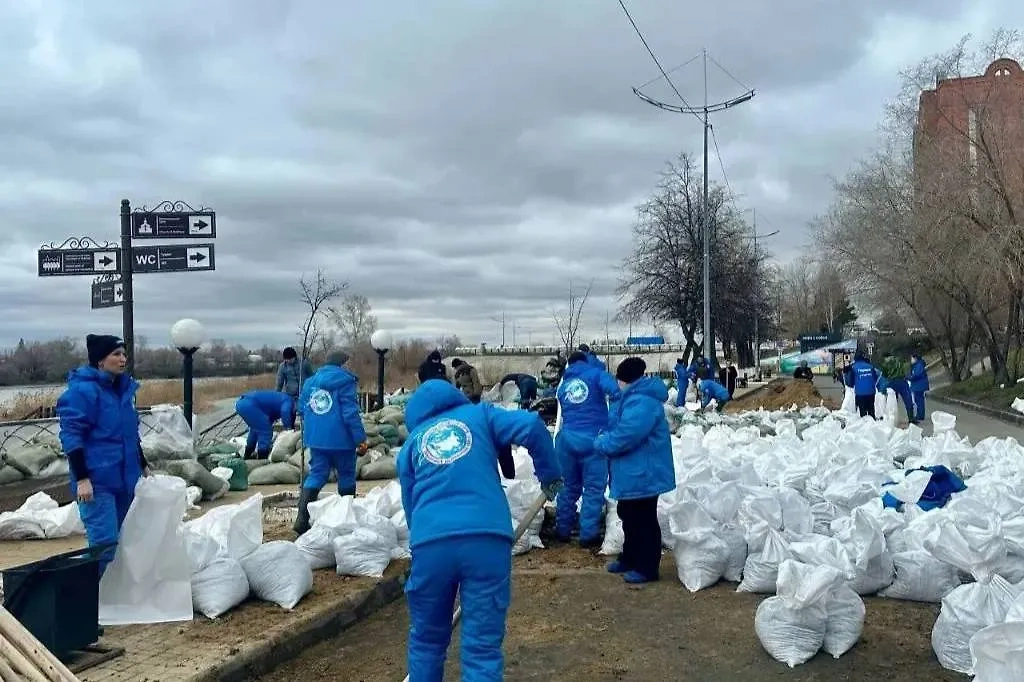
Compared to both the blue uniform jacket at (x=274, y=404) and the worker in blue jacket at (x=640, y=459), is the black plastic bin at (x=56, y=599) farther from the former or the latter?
the blue uniform jacket at (x=274, y=404)

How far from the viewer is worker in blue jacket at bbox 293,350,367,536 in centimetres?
679

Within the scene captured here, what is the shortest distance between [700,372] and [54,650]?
17888 mm

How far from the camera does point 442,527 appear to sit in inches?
126

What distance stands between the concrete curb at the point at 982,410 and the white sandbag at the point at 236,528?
16.2 metres

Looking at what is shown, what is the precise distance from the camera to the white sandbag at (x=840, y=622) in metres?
4.32

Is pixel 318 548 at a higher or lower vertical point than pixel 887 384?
lower

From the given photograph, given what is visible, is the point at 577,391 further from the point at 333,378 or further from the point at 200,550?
the point at 200,550

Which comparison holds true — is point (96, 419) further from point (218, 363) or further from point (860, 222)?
point (218, 363)

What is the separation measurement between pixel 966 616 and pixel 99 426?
4231 mm

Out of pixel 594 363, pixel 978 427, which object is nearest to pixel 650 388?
pixel 594 363

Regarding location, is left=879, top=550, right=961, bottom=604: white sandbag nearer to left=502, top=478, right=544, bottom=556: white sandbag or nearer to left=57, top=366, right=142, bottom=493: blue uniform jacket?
left=502, top=478, right=544, bottom=556: white sandbag

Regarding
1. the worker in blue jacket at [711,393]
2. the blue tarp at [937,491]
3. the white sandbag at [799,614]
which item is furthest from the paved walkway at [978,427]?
the white sandbag at [799,614]

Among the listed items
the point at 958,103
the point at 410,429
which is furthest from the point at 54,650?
the point at 958,103

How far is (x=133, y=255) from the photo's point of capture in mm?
11102
